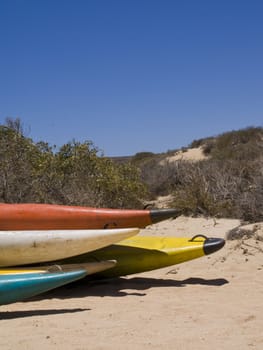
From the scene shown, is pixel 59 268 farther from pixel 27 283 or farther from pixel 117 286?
pixel 117 286

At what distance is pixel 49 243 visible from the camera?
18.1 feet

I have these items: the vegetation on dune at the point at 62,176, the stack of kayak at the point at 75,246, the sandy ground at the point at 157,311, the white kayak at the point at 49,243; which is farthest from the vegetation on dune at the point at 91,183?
the white kayak at the point at 49,243

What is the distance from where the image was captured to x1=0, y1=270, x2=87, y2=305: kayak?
Result: 462cm

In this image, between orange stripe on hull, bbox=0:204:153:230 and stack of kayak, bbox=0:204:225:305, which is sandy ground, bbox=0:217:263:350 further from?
orange stripe on hull, bbox=0:204:153:230

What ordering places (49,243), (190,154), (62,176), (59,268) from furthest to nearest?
(190,154) < (62,176) < (49,243) < (59,268)

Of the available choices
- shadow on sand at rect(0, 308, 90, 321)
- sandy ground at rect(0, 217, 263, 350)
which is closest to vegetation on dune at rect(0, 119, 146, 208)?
sandy ground at rect(0, 217, 263, 350)

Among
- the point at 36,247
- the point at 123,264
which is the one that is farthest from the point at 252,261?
the point at 36,247

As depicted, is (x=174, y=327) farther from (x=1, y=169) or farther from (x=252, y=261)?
(x=1, y=169)

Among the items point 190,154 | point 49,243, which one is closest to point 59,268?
point 49,243

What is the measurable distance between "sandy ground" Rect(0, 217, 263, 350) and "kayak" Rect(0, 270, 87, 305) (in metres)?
0.19

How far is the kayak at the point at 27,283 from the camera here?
4.62 m

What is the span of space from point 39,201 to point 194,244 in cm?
433

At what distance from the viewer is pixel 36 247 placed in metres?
5.49

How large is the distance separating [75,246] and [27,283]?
980 mm
